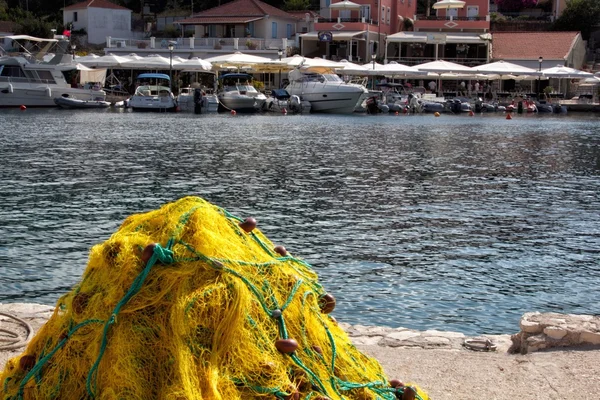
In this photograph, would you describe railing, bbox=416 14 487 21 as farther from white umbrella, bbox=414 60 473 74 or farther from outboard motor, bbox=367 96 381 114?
outboard motor, bbox=367 96 381 114

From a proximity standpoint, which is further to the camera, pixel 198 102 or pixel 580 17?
pixel 580 17

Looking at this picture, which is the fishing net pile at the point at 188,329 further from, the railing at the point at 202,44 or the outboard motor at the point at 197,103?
the railing at the point at 202,44

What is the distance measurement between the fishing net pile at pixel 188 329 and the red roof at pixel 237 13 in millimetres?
71423

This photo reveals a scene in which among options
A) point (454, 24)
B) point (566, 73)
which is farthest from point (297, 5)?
point (566, 73)

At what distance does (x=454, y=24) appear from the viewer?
76375 mm

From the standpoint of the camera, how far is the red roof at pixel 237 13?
74375 millimetres

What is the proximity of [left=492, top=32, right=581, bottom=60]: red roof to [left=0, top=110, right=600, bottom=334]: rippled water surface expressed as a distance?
111 ft

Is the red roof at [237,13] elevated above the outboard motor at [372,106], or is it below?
above

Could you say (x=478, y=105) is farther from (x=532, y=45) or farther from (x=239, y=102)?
(x=239, y=102)

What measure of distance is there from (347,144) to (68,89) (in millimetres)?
27031

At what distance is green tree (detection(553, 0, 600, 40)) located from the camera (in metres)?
77.1

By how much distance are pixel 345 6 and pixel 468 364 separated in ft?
232

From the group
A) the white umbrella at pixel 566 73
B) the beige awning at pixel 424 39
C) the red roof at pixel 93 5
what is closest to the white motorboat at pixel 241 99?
the white umbrella at pixel 566 73

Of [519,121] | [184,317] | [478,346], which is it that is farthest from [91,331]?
[519,121]
